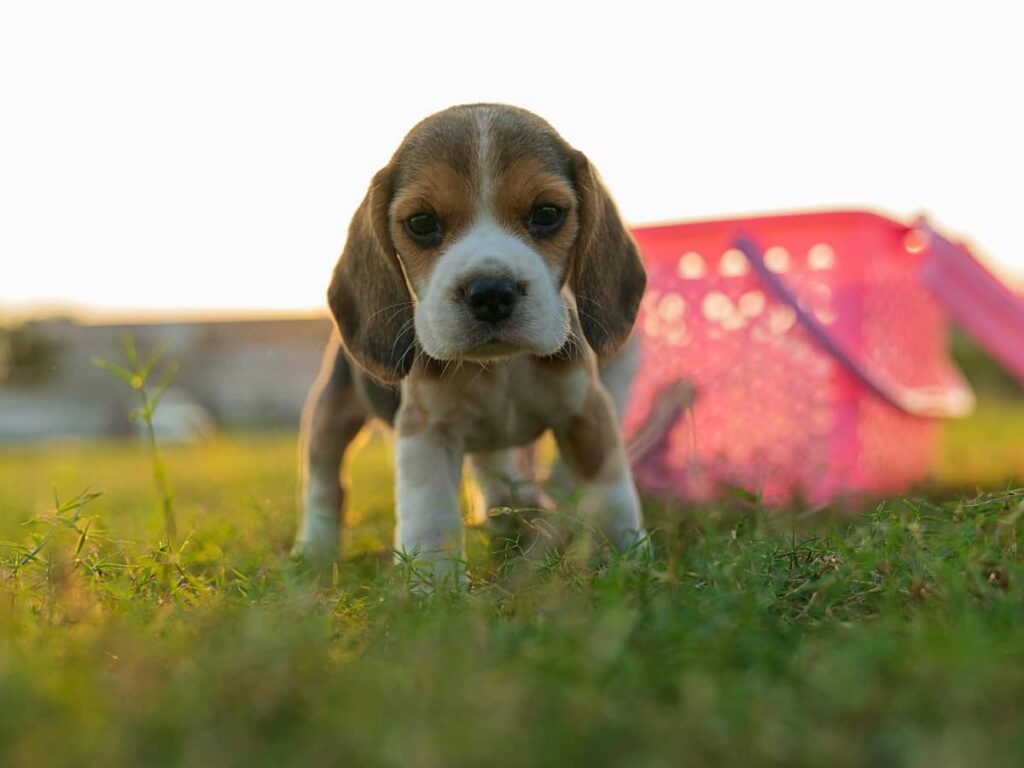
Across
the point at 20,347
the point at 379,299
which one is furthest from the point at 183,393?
the point at 379,299

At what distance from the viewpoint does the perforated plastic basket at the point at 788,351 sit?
15.6 feet

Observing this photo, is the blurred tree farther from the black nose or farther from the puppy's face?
the black nose

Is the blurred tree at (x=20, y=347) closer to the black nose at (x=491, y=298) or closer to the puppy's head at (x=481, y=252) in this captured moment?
the puppy's head at (x=481, y=252)

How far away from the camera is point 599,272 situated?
312cm

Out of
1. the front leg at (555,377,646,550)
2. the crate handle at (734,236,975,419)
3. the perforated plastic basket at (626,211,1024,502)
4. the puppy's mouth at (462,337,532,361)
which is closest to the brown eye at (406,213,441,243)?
the puppy's mouth at (462,337,532,361)

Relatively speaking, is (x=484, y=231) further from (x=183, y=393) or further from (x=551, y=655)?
(x=183, y=393)

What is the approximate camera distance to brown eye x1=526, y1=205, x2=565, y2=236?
2.97 m

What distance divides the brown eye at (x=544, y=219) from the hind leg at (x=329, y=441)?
1.19m

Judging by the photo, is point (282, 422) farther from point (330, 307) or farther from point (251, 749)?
point (251, 749)

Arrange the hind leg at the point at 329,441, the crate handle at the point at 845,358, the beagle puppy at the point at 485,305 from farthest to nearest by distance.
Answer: the crate handle at the point at 845,358 → the hind leg at the point at 329,441 → the beagle puppy at the point at 485,305

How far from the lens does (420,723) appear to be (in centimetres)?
129

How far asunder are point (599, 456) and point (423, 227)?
36.1 inches

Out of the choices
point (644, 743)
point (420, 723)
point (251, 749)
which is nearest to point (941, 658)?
point (644, 743)

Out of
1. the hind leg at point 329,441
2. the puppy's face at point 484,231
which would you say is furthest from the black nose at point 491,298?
the hind leg at point 329,441
